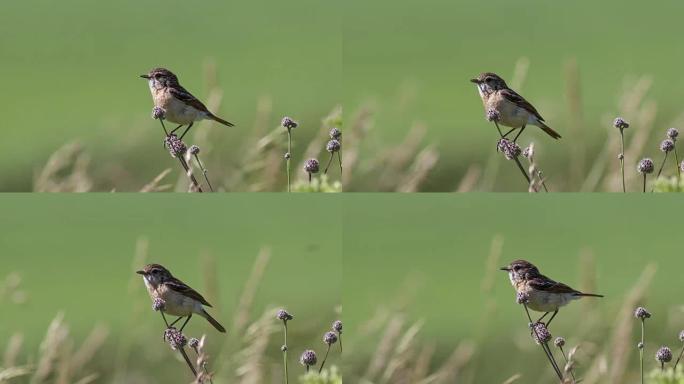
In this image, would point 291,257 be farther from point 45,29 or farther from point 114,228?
point 45,29

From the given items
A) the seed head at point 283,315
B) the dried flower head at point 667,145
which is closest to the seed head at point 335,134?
the seed head at point 283,315

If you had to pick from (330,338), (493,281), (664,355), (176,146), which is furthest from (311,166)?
(664,355)

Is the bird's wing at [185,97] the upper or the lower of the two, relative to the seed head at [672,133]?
upper

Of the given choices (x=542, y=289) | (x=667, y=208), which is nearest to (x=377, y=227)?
(x=542, y=289)

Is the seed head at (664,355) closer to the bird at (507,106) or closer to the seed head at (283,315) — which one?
the bird at (507,106)

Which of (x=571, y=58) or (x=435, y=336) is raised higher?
(x=571, y=58)

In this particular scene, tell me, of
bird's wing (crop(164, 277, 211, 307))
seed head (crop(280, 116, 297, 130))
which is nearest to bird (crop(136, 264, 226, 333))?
bird's wing (crop(164, 277, 211, 307))

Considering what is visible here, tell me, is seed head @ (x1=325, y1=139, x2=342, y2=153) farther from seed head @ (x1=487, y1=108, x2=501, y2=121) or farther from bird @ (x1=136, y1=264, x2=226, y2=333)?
bird @ (x1=136, y1=264, x2=226, y2=333)
